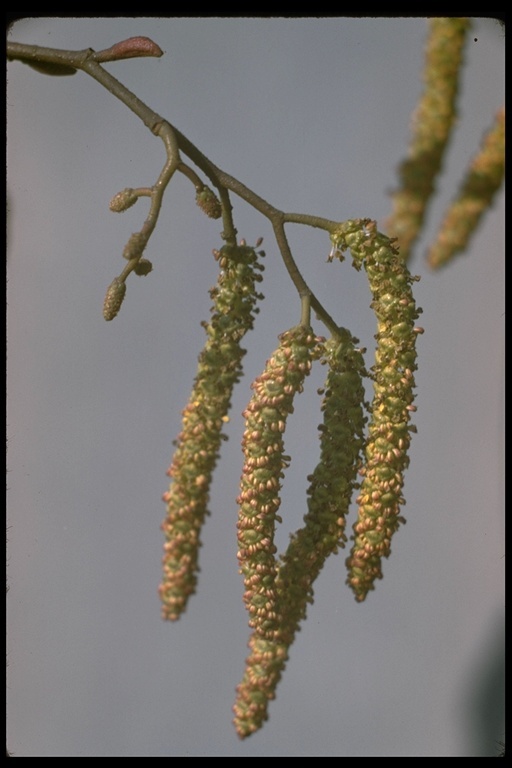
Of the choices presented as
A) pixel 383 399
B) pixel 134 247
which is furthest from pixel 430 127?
pixel 134 247

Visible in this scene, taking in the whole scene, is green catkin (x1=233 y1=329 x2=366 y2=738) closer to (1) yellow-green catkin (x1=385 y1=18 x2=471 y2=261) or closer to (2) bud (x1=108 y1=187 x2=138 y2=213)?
(2) bud (x1=108 y1=187 x2=138 y2=213)

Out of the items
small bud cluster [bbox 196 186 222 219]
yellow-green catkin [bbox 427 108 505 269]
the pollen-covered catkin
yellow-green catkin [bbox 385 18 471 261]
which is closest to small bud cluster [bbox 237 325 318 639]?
the pollen-covered catkin

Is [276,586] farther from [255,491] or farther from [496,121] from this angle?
[496,121]

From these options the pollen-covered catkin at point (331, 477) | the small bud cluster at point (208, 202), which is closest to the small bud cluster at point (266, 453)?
the pollen-covered catkin at point (331, 477)

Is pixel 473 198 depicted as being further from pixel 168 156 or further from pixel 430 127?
pixel 168 156

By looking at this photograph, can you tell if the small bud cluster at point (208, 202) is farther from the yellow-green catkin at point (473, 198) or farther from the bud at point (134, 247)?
the yellow-green catkin at point (473, 198)

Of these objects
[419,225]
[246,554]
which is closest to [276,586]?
[246,554]
